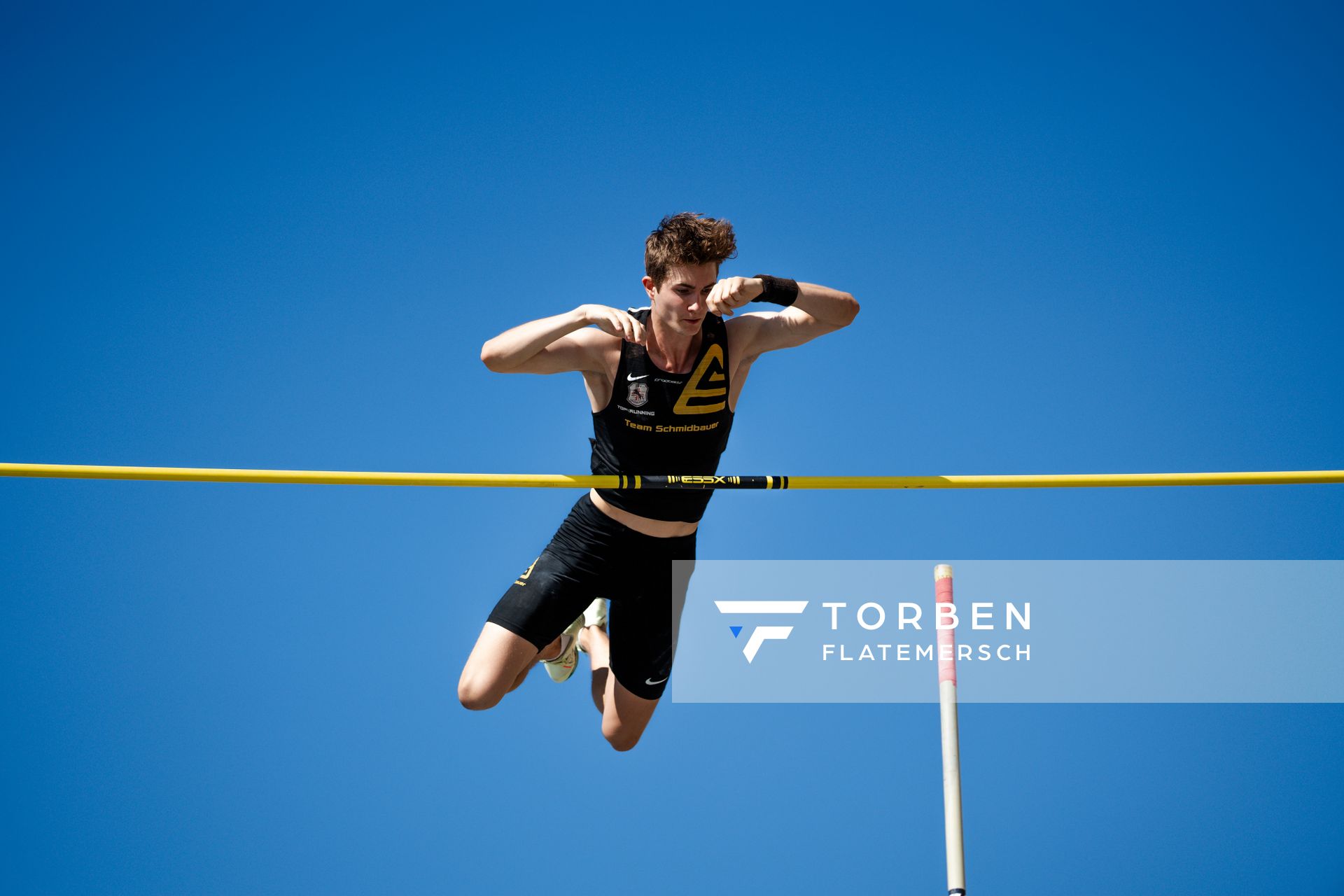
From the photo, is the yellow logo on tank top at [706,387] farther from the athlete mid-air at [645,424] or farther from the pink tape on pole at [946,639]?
the pink tape on pole at [946,639]

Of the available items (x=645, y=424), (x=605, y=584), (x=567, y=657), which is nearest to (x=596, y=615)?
(x=567, y=657)

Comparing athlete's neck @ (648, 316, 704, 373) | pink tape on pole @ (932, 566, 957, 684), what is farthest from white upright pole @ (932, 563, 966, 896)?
athlete's neck @ (648, 316, 704, 373)

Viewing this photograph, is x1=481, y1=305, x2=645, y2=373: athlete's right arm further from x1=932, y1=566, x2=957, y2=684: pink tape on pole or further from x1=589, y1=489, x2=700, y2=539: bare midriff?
x1=932, y1=566, x2=957, y2=684: pink tape on pole

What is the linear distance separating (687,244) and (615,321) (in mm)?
414

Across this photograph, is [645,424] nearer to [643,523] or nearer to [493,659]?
[643,523]

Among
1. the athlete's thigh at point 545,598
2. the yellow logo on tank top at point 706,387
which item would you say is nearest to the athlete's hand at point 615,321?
the yellow logo on tank top at point 706,387

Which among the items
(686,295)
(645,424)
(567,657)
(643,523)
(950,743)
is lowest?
(950,743)

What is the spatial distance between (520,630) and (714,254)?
64.2 inches

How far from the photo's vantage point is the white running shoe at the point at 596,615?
5.80 meters

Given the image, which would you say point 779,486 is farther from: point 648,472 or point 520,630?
point 520,630

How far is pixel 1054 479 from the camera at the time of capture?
208 inches

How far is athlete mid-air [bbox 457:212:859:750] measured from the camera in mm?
4414

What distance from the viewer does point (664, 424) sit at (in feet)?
15.6

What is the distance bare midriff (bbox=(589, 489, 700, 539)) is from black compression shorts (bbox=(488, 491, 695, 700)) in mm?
→ 17
